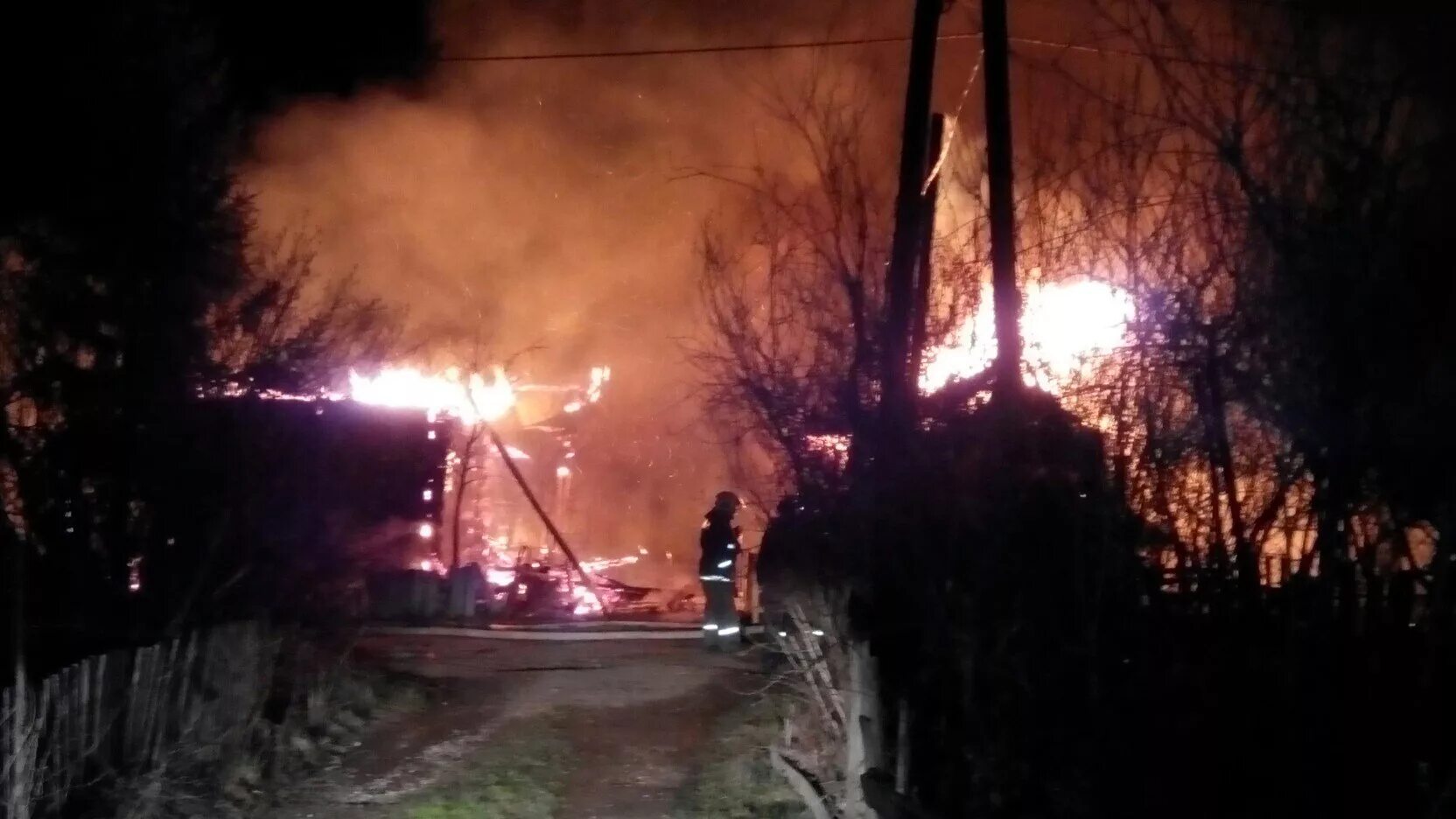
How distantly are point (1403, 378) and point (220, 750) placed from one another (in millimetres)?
6400

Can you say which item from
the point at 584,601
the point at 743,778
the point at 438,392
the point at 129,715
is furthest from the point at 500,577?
the point at 129,715

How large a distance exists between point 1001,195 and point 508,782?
5001 millimetres

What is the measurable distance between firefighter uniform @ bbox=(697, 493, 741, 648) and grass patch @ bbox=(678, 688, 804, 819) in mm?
2950

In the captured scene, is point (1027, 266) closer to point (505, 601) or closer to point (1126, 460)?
point (1126, 460)

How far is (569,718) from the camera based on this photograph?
9.28 m

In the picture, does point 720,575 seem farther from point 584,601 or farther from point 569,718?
point 584,601

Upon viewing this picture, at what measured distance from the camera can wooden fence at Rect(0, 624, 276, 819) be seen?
17.8 feet

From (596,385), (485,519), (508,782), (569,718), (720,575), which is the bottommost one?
(508,782)

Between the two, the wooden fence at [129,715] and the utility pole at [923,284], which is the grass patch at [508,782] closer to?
the wooden fence at [129,715]

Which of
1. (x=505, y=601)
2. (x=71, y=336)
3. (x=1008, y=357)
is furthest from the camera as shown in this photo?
(x=505, y=601)

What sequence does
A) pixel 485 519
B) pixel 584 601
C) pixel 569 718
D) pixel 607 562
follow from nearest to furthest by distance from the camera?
pixel 569 718
pixel 584 601
pixel 485 519
pixel 607 562

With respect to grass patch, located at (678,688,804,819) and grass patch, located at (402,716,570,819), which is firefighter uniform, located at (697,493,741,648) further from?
grass patch, located at (402,716,570,819)

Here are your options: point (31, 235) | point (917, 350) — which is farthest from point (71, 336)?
point (917, 350)

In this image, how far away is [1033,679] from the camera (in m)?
5.18
